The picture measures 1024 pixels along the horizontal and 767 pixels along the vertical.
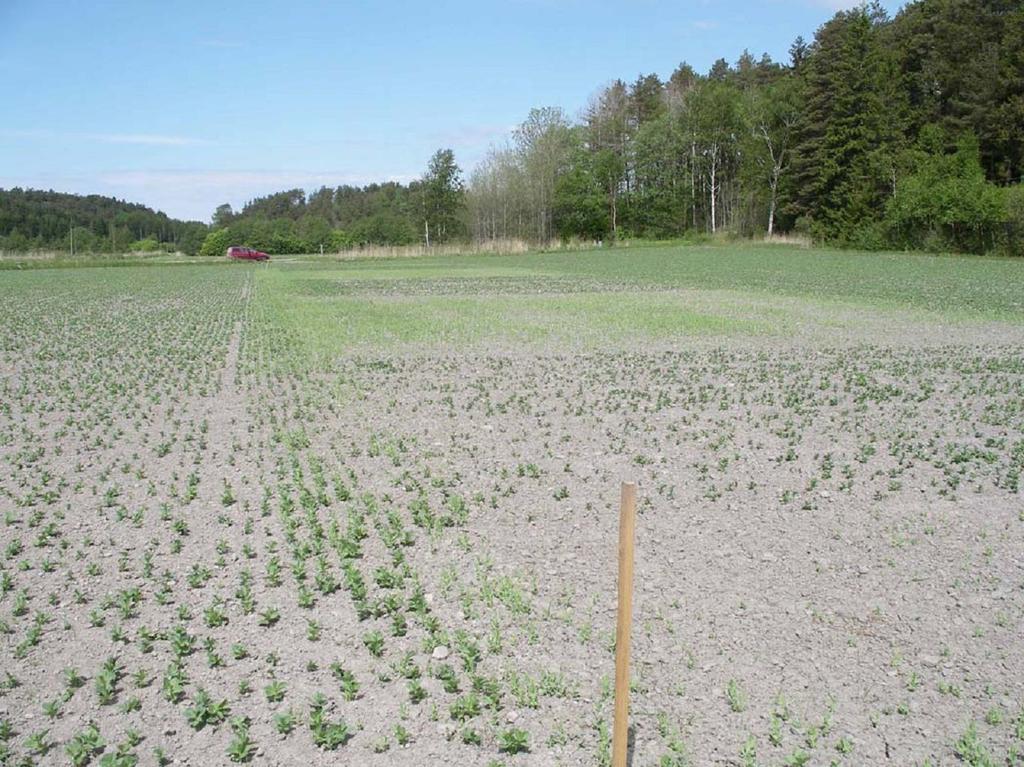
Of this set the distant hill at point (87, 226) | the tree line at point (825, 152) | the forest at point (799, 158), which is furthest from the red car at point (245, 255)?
the distant hill at point (87, 226)

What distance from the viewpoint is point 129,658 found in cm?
362

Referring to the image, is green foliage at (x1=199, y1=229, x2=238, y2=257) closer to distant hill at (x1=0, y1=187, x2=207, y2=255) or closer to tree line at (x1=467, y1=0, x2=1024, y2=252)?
distant hill at (x1=0, y1=187, x2=207, y2=255)

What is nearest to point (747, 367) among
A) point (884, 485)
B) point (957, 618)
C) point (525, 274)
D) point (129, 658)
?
point (884, 485)

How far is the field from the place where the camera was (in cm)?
317

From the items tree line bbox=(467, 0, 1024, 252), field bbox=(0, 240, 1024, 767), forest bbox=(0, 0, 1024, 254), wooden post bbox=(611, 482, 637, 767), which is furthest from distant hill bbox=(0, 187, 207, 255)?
wooden post bbox=(611, 482, 637, 767)

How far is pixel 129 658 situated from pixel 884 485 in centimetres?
506

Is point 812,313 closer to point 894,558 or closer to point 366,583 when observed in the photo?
point 894,558

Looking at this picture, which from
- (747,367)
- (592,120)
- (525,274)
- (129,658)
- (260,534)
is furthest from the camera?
(592,120)

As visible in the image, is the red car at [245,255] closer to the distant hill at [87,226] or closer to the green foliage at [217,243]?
the distant hill at [87,226]

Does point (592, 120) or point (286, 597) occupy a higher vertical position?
point (592, 120)

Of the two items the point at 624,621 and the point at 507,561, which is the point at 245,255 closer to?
the point at 507,561

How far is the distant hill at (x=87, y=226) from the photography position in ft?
288

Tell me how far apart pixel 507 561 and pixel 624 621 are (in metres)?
2.23

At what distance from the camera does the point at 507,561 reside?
15.4ft
